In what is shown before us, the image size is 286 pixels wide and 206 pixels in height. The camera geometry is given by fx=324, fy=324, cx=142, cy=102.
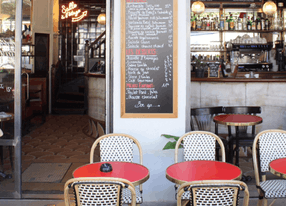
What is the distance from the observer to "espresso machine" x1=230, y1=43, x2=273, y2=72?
843 centimetres

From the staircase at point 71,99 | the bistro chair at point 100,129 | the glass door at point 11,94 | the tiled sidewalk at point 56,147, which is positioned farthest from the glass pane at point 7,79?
the staircase at point 71,99

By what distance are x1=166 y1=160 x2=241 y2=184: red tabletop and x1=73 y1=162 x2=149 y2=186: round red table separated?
21cm

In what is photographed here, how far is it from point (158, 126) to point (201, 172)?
3.95 ft

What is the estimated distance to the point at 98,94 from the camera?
661 cm

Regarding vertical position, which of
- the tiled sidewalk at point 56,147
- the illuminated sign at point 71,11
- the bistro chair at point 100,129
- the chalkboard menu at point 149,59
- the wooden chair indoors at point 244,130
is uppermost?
the illuminated sign at point 71,11

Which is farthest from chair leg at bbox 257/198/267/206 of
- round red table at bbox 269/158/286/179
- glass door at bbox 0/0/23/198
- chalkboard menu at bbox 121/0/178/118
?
glass door at bbox 0/0/23/198

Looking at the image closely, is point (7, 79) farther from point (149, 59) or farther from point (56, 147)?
point (56, 147)

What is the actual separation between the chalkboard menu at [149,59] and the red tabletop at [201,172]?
100cm

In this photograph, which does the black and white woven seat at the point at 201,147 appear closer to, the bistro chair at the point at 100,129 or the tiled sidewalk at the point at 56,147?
the tiled sidewalk at the point at 56,147

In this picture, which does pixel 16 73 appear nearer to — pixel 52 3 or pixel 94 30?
pixel 52 3

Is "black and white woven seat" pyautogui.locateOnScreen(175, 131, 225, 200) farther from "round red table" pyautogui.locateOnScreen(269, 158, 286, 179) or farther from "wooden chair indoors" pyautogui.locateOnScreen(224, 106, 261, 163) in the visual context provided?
"wooden chair indoors" pyautogui.locateOnScreen(224, 106, 261, 163)

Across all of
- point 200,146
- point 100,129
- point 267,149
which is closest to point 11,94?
point 200,146

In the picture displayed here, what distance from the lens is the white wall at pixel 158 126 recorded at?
3588 millimetres

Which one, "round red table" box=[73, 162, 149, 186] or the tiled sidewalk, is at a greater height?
"round red table" box=[73, 162, 149, 186]
